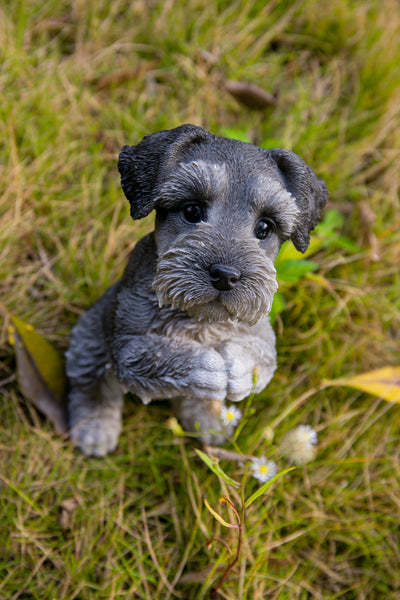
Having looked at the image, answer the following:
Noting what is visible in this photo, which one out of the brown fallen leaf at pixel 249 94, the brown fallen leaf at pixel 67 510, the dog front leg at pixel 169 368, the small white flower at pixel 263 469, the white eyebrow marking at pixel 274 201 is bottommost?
the brown fallen leaf at pixel 67 510

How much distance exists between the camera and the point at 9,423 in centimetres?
302

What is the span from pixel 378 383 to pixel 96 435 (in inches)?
63.9

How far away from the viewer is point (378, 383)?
3.30 m

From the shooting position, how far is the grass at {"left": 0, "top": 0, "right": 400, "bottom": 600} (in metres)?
2.85

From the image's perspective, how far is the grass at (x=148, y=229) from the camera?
2846 mm

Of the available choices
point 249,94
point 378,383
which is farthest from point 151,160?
point 249,94

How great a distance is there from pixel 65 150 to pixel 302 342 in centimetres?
192

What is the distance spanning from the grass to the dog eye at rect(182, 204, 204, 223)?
2.81 feet

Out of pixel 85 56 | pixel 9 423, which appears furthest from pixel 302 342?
pixel 85 56

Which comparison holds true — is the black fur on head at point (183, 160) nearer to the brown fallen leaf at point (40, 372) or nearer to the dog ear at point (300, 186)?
the dog ear at point (300, 186)

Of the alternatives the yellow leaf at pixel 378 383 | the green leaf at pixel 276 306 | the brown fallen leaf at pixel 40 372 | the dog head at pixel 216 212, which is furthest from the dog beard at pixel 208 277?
the yellow leaf at pixel 378 383

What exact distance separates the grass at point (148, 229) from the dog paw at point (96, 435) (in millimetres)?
74

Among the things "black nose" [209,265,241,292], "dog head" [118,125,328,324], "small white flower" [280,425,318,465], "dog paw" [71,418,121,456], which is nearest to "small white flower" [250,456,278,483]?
"small white flower" [280,425,318,465]

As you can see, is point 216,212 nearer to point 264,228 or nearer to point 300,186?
point 264,228
